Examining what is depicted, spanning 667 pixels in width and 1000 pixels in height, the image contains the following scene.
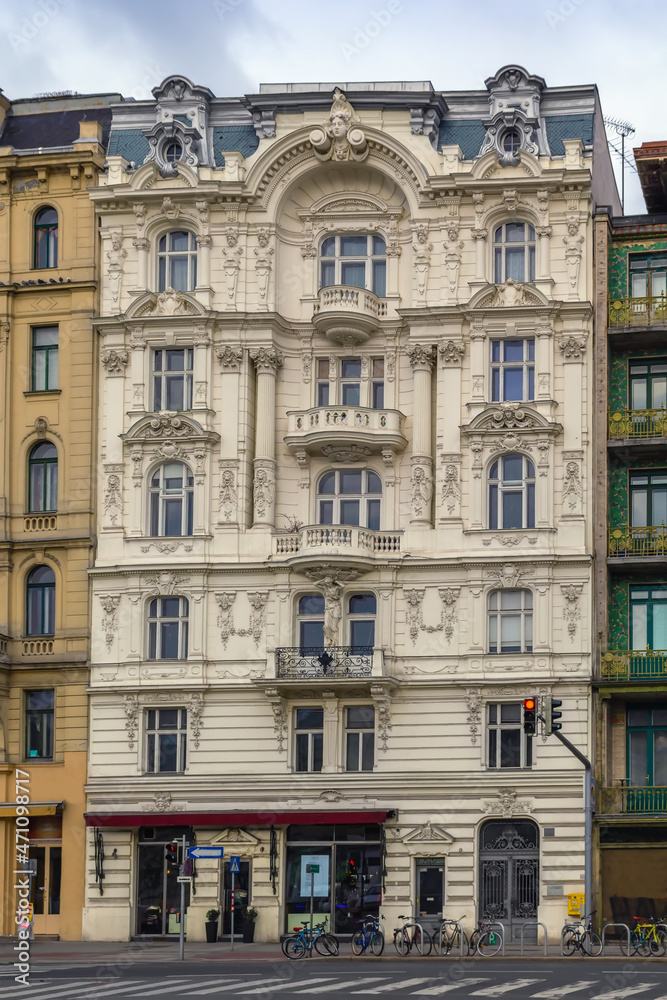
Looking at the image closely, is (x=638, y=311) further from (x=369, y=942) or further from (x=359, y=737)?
(x=369, y=942)

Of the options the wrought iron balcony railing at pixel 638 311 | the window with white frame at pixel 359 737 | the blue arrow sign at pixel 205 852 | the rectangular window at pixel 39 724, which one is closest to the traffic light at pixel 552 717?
the blue arrow sign at pixel 205 852

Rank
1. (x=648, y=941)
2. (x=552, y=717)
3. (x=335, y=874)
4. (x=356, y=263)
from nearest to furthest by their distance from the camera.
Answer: (x=552, y=717), (x=648, y=941), (x=335, y=874), (x=356, y=263)

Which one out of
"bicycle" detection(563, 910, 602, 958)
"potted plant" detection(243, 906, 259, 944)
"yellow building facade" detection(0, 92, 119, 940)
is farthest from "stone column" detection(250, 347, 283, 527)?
"bicycle" detection(563, 910, 602, 958)

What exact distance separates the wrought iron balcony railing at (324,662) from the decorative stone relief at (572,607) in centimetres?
633

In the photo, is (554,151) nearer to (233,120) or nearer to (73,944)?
(233,120)

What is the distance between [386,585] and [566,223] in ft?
43.7

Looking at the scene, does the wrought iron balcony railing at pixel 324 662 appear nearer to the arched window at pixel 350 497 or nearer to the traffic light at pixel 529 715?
the arched window at pixel 350 497

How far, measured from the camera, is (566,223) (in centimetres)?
6034

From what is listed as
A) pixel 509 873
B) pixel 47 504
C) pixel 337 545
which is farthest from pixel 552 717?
pixel 47 504

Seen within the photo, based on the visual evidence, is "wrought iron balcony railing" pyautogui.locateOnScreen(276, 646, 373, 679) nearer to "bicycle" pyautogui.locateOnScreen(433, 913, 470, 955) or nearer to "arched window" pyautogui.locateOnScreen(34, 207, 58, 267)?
"bicycle" pyautogui.locateOnScreen(433, 913, 470, 955)

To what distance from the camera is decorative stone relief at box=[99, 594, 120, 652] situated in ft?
199

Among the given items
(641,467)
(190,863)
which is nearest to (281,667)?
(190,863)

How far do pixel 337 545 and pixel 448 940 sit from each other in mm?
13545

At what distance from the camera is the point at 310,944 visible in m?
49.6
